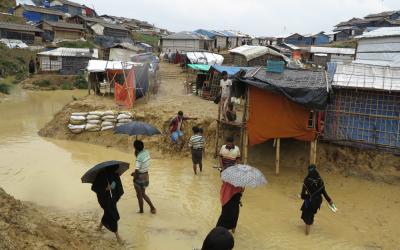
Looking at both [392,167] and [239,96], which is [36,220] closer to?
[239,96]

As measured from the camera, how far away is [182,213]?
8.40 m

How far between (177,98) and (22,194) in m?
9.76

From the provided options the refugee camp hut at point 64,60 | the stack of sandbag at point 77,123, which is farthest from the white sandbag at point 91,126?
the refugee camp hut at point 64,60

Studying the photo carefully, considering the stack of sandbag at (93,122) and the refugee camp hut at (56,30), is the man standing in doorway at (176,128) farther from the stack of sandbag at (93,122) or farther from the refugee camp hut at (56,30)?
the refugee camp hut at (56,30)

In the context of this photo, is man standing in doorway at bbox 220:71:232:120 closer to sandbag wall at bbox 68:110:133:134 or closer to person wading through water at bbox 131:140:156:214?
sandbag wall at bbox 68:110:133:134

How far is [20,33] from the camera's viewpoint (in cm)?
3812

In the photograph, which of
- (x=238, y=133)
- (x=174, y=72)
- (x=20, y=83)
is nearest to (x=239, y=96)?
(x=238, y=133)

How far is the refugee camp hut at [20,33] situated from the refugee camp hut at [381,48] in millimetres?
31958

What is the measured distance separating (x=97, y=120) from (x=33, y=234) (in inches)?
349

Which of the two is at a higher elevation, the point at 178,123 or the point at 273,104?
the point at 273,104

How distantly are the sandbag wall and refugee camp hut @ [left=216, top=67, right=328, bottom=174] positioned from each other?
191 inches

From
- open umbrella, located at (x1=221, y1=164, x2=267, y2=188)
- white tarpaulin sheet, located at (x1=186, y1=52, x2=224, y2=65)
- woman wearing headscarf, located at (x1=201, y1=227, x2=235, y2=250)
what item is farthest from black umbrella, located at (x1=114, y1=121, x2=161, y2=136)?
white tarpaulin sheet, located at (x1=186, y1=52, x2=224, y2=65)

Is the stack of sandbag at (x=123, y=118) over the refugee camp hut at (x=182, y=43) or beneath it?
beneath

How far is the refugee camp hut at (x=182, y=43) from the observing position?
37.4 m
